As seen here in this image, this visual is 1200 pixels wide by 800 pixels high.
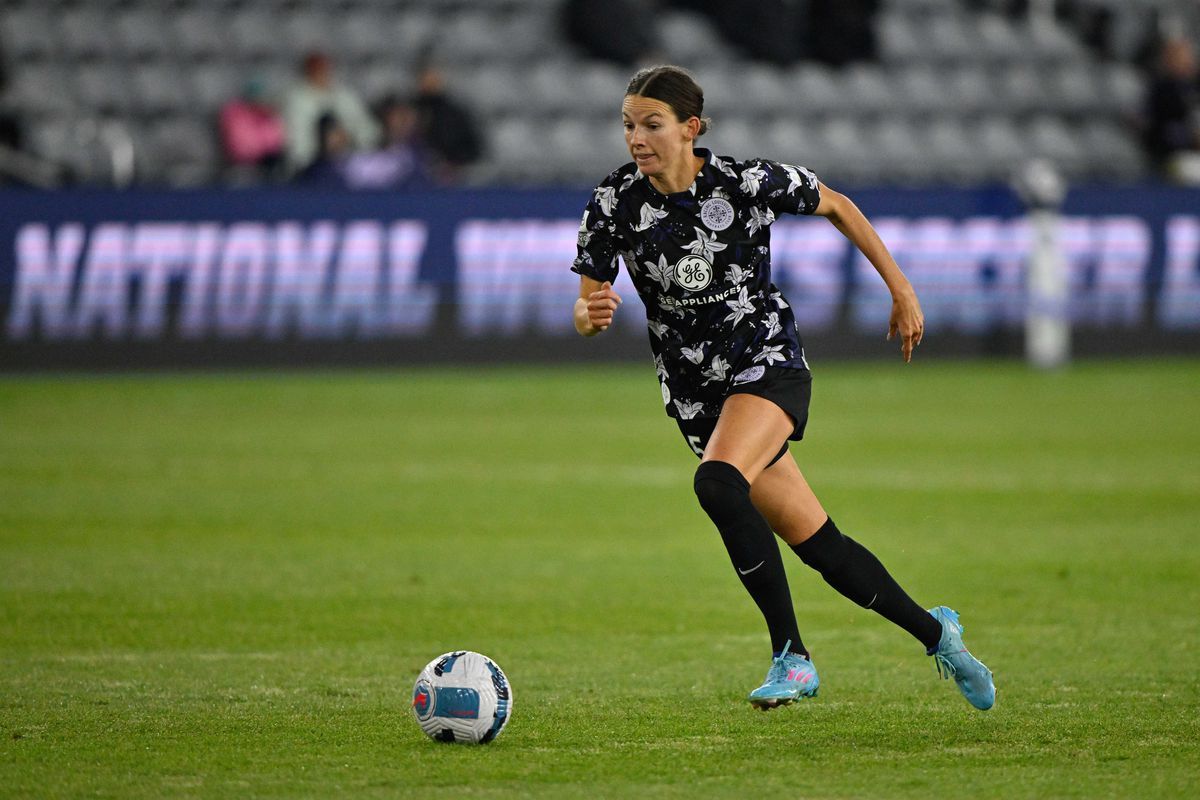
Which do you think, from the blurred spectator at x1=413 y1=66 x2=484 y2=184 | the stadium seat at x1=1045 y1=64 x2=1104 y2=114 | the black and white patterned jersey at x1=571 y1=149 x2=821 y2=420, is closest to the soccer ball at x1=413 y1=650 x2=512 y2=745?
the black and white patterned jersey at x1=571 y1=149 x2=821 y2=420

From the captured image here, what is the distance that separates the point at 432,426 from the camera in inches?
570

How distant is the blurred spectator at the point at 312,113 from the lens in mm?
19312

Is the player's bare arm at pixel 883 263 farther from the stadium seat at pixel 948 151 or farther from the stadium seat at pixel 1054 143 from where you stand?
the stadium seat at pixel 1054 143

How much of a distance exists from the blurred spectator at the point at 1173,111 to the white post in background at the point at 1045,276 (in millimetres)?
3381

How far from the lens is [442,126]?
20000 mm

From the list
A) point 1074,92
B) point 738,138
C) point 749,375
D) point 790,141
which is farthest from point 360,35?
point 749,375

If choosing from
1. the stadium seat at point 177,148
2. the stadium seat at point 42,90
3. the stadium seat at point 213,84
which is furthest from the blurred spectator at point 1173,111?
the stadium seat at point 42,90

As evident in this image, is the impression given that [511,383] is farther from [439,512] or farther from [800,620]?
[800,620]

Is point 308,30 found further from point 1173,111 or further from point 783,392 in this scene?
point 783,392

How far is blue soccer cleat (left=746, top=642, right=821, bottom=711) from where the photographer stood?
5402mm

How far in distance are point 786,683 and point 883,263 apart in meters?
1.30

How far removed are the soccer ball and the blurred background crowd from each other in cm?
1310

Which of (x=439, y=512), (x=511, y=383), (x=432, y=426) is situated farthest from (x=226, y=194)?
(x=439, y=512)

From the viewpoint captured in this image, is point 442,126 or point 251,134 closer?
point 251,134
